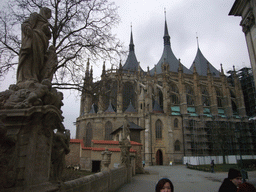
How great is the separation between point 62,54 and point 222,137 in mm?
28883

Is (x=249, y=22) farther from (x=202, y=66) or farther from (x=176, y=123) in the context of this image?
(x=202, y=66)

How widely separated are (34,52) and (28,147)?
1.36 m

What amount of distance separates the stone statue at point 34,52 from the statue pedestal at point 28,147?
0.65 meters

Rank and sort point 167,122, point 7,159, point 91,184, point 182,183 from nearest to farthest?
point 7,159 < point 91,184 < point 182,183 < point 167,122

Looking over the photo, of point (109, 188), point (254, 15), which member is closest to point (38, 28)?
point (109, 188)

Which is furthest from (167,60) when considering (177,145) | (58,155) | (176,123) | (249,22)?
(58,155)

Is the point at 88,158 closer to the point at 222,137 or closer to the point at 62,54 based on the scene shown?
the point at 62,54

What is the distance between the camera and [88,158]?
13398mm

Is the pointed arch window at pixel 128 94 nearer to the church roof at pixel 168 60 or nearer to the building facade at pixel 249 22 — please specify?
the church roof at pixel 168 60

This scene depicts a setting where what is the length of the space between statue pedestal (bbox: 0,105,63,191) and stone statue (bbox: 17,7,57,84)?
65 cm

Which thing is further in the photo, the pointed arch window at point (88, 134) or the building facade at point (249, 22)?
the pointed arch window at point (88, 134)

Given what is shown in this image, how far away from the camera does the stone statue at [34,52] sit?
277 cm

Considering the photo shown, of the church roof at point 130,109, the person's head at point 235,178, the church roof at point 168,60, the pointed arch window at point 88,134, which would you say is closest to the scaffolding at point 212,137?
the church roof at point 130,109

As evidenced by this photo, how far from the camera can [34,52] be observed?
279cm
